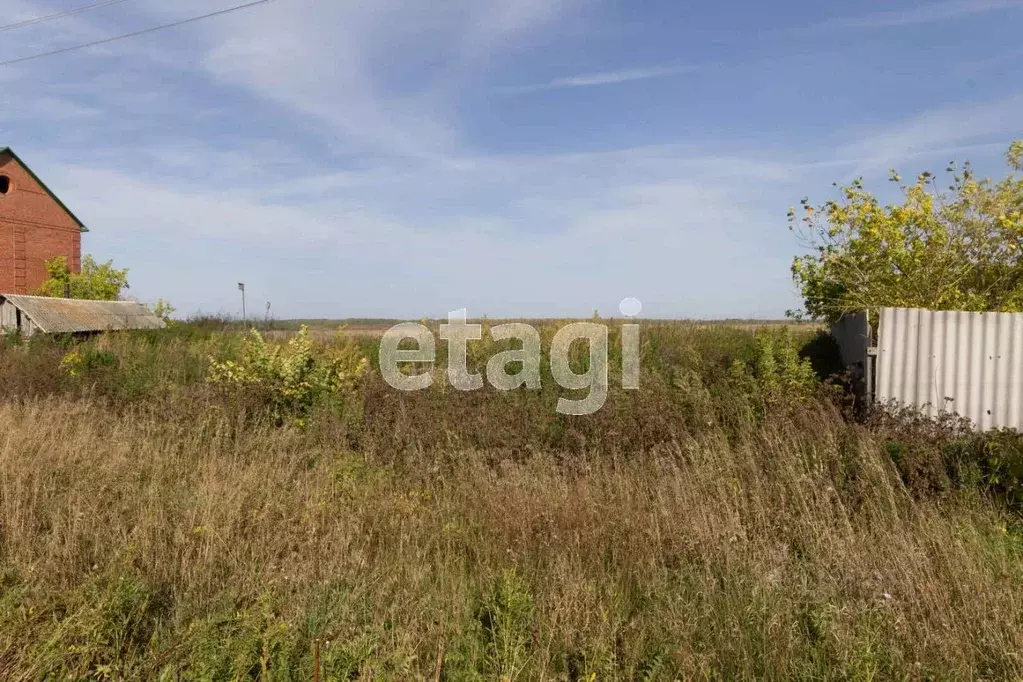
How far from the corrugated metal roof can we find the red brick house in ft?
28.0

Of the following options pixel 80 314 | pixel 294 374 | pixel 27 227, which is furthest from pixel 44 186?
pixel 294 374

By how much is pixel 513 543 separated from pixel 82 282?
33642mm

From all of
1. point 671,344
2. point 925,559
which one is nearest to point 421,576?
point 925,559

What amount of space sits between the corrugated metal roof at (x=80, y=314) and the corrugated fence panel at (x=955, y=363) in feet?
65.1

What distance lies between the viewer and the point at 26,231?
30641 millimetres

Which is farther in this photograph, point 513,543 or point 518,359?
point 518,359

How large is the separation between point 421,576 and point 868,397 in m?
5.55

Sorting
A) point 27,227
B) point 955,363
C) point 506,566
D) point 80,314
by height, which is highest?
point 27,227

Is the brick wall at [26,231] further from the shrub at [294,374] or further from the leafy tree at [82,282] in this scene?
the shrub at [294,374]

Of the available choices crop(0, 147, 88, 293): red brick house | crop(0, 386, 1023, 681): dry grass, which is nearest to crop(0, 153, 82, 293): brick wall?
crop(0, 147, 88, 293): red brick house

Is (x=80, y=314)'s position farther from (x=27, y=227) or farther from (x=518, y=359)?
(x=518, y=359)

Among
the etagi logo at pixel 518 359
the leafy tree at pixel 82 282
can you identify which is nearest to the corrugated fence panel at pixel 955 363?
the etagi logo at pixel 518 359

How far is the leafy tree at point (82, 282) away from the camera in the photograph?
30.3m

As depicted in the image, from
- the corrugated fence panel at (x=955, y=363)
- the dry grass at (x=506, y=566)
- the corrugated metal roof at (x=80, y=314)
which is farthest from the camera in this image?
the corrugated metal roof at (x=80, y=314)
